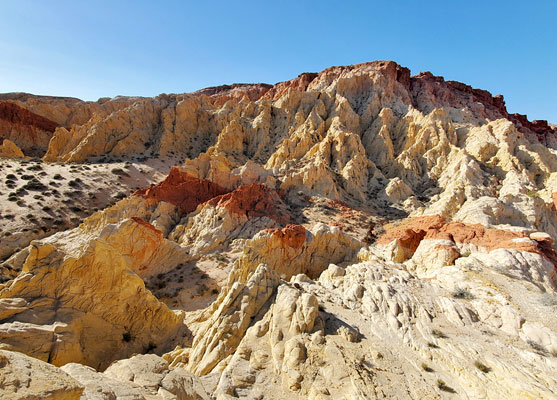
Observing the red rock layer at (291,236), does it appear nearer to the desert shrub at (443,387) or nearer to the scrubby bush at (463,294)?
the scrubby bush at (463,294)

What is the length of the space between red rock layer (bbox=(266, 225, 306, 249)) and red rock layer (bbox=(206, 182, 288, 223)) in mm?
7004

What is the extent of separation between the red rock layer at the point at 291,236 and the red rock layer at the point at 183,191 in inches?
506

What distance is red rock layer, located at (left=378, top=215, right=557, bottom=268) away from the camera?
1649cm

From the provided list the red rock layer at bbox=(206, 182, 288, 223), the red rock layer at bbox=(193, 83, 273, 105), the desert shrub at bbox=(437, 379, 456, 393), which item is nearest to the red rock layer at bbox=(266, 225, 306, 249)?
the red rock layer at bbox=(206, 182, 288, 223)

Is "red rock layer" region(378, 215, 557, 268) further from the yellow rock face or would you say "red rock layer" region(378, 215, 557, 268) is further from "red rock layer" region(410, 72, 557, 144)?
"red rock layer" region(410, 72, 557, 144)

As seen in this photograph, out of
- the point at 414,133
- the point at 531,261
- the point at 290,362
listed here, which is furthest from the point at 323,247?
the point at 414,133

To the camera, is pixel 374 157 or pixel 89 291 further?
pixel 374 157

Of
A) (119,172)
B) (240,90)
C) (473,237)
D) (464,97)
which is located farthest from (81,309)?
(464,97)

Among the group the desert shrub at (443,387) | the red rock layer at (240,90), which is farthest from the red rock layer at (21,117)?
the desert shrub at (443,387)

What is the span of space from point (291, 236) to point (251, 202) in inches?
381

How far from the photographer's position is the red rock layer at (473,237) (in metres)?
16.5

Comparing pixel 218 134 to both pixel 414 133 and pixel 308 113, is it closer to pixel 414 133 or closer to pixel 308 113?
pixel 308 113

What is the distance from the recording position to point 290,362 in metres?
8.92

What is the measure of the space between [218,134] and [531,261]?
5013 centimetres
